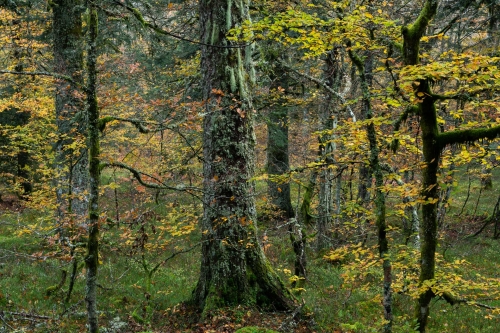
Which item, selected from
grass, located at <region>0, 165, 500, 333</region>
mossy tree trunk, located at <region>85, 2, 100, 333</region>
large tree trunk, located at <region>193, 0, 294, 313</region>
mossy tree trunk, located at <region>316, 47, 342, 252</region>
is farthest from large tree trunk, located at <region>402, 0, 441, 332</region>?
Answer: mossy tree trunk, located at <region>316, 47, 342, 252</region>

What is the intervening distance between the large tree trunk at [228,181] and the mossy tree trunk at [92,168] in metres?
2.25

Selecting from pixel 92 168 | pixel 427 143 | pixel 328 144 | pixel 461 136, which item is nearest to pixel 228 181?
pixel 92 168

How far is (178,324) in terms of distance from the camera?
734 cm

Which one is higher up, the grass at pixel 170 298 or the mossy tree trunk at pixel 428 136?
the mossy tree trunk at pixel 428 136

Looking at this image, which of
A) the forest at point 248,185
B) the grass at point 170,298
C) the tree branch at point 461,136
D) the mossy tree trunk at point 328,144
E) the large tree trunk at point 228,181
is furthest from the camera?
the mossy tree trunk at point 328,144

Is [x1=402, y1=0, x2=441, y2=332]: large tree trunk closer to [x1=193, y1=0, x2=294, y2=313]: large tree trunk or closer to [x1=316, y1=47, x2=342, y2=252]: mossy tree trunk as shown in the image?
[x1=193, y1=0, x2=294, y2=313]: large tree trunk

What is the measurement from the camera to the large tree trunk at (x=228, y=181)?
24.1 ft

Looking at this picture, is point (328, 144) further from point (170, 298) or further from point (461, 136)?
point (461, 136)

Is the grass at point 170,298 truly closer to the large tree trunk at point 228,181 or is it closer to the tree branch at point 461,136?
the large tree trunk at point 228,181

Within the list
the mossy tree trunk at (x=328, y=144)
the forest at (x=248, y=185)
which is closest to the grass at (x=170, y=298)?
the forest at (x=248, y=185)

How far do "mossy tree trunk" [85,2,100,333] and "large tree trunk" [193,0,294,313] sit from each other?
2252 mm

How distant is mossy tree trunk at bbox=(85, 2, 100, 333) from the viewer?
17.6 ft

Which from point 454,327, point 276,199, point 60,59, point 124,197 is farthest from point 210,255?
point 124,197

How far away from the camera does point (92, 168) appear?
5520 millimetres
